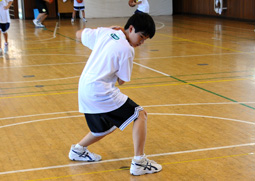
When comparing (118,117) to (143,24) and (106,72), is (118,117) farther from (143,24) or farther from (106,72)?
(143,24)

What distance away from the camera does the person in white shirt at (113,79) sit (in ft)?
9.61

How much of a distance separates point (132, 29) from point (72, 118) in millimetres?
1783

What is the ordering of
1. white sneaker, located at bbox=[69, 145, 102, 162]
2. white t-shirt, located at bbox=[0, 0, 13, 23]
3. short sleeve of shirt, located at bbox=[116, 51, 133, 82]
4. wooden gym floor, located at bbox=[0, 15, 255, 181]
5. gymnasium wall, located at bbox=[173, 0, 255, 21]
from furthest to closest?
gymnasium wall, located at bbox=[173, 0, 255, 21] < white t-shirt, located at bbox=[0, 0, 13, 23] < white sneaker, located at bbox=[69, 145, 102, 162] < wooden gym floor, located at bbox=[0, 15, 255, 181] < short sleeve of shirt, located at bbox=[116, 51, 133, 82]

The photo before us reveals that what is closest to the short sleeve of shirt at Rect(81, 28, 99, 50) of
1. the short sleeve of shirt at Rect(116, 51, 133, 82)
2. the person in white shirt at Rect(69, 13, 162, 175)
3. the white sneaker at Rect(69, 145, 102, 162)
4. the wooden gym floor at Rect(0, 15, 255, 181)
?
the person in white shirt at Rect(69, 13, 162, 175)

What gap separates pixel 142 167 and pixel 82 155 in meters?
0.52

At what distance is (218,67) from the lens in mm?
7262

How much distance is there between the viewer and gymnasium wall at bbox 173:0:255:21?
15.8 meters

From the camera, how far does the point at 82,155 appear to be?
3.38 meters

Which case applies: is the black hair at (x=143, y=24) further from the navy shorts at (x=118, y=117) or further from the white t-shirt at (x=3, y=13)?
the white t-shirt at (x=3, y=13)

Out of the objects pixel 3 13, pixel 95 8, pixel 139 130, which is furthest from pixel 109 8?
pixel 139 130

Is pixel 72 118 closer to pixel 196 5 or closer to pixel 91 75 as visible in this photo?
pixel 91 75

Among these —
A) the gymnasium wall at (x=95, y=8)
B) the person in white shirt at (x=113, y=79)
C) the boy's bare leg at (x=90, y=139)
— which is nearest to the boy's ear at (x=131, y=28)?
the person in white shirt at (x=113, y=79)

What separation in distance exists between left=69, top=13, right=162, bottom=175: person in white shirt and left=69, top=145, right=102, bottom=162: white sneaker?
27cm

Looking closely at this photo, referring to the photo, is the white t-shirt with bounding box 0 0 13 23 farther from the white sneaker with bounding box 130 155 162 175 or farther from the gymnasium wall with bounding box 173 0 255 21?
the gymnasium wall with bounding box 173 0 255 21
